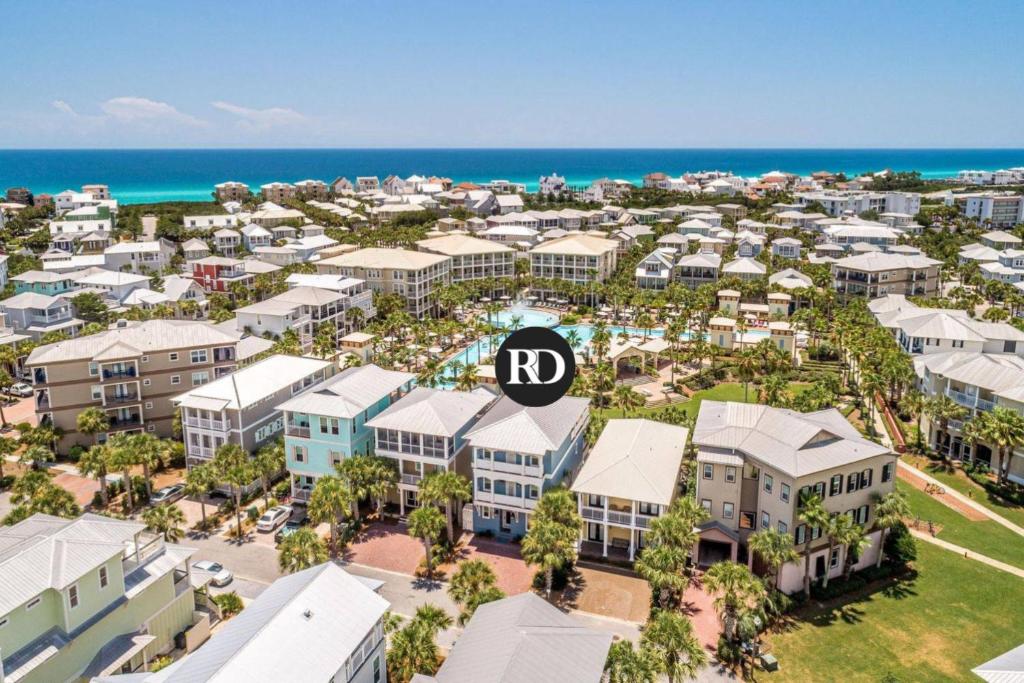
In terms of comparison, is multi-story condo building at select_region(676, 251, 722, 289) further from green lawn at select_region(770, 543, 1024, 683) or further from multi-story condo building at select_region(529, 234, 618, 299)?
green lawn at select_region(770, 543, 1024, 683)

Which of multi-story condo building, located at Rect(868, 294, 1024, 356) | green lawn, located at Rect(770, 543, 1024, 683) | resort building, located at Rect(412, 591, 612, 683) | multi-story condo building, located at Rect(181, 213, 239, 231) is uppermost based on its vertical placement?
multi-story condo building, located at Rect(181, 213, 239, 231)

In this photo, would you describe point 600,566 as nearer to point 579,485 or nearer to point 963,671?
point 579,485

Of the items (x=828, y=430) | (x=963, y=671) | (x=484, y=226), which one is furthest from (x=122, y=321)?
(x=484, y=226)

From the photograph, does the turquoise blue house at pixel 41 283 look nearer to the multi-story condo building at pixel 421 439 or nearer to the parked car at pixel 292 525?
the parked car at pixel 292 525

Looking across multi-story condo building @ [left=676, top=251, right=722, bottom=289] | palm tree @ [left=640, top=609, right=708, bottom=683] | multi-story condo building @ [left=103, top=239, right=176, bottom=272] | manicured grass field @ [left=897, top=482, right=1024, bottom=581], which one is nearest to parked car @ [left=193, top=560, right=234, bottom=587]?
palm tree @ [left=640, top=609, right=708, bottom=683]

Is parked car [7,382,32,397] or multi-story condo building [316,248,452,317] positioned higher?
multi-story condo building [316,248,452,317]

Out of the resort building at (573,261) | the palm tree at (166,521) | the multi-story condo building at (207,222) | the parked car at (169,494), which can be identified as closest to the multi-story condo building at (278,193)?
the multi-story condo building at (207,222)

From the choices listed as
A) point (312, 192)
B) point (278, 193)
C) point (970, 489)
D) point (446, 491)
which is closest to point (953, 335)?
point (970, 489)
